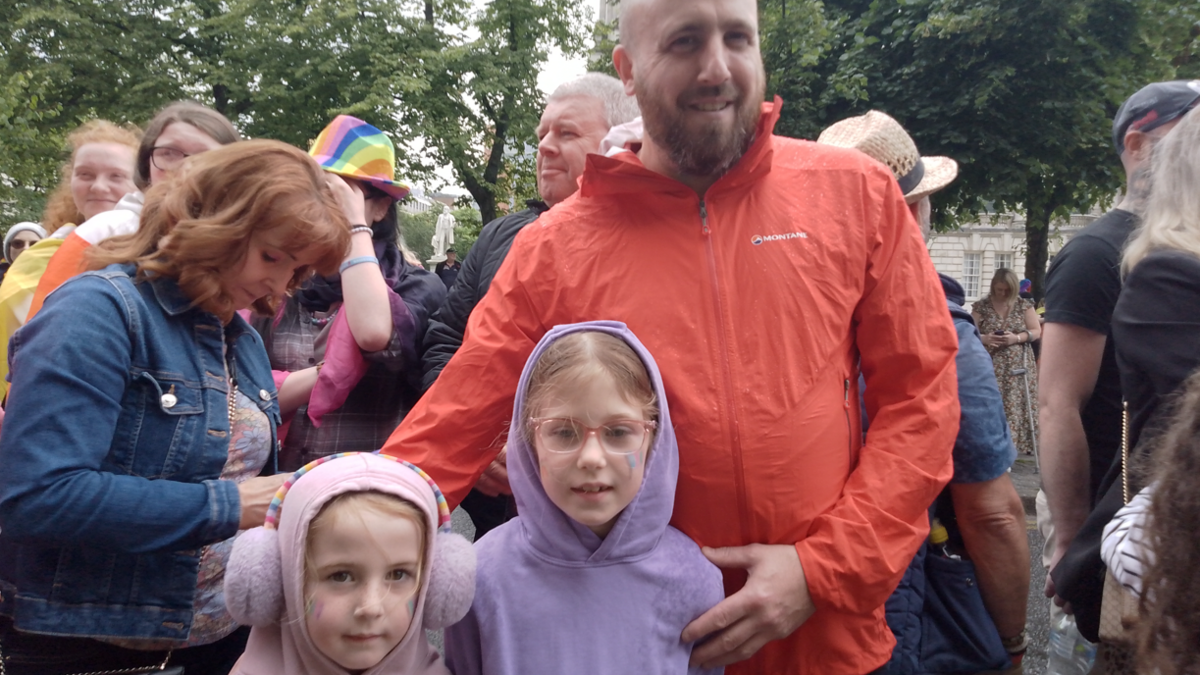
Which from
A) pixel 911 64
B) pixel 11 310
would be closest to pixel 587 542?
pixel 11 310

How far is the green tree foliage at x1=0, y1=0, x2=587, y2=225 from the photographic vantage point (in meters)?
16.8

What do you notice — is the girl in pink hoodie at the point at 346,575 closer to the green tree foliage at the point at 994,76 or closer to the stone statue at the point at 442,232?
the green tree foliage at the point at 994,76

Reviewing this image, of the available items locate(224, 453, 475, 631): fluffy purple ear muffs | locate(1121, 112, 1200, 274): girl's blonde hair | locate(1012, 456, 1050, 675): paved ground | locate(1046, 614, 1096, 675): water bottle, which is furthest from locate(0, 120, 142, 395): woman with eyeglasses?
locate(1012, 456, 1050, 675): paved ground

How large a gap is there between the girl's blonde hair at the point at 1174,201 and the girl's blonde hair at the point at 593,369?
3.93 feet

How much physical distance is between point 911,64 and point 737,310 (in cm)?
965

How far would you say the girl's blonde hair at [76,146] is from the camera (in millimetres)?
3047

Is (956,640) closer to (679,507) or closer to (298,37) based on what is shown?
(679,507)

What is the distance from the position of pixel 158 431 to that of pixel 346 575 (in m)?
0.54

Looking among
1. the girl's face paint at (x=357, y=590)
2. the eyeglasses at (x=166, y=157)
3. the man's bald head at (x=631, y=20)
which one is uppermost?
the man's bald head at (x=631, y=20)

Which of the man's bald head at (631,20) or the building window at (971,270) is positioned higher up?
the man's bald head at (631,20)

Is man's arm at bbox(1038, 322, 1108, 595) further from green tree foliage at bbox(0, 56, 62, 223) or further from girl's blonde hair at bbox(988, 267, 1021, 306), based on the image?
green tree foliage at bbox(0, 56, 62, 223)

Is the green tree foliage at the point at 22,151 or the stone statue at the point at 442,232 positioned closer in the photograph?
the green tree foliage at the point at 22,151

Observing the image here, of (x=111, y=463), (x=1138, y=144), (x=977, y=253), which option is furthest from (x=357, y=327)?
(x=977, y=253)

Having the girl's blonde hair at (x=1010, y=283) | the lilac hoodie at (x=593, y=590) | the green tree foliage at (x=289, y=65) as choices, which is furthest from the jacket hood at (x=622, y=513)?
the green tree foliage at (x=289, y=65)
